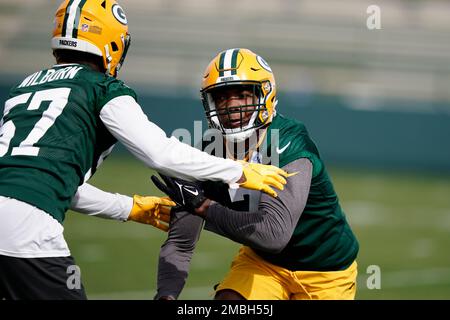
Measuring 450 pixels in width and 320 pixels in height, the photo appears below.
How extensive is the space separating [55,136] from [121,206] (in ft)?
3.36

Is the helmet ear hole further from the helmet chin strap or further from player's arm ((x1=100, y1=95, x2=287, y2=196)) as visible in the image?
the helmet chin strap

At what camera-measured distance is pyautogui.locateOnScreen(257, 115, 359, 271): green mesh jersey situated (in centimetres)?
444

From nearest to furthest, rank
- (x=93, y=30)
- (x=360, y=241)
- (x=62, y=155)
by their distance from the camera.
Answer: (x=62, y=155)
(x=93, y=30)
(x=360, y=241)

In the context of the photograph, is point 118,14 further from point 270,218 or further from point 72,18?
point 270,218

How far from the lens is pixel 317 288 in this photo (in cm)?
455

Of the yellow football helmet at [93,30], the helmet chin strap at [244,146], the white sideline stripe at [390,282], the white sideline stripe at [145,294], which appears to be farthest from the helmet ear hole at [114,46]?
the white sideline stripe at [390,282]

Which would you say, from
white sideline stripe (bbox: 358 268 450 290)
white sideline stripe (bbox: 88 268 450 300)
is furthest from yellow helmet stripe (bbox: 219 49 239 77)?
white sideline stripe (bbox: 358 268 450 290)

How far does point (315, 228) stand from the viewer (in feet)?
14.8

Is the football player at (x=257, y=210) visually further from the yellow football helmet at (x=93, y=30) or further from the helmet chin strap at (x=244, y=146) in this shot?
the yellow football helmet at (x=93, y=30)

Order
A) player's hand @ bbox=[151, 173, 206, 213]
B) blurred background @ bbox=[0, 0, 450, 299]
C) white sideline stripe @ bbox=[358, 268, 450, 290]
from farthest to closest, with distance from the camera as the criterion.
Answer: blurred background @ bbox=[0, 0, 450, 299], white sideline stripe @ bbox=[358, 268, 450, 290], player's hand @ bbox=[151, 173, 206, 213]

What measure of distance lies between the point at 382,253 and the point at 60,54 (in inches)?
247

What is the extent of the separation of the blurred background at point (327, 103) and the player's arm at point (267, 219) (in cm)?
327

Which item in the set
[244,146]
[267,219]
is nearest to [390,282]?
[244,146]

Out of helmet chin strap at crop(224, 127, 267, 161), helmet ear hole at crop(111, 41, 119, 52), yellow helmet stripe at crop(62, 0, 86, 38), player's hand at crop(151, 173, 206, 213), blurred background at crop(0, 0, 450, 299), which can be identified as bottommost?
player's hand at crop(151, 173, 206, 213)
